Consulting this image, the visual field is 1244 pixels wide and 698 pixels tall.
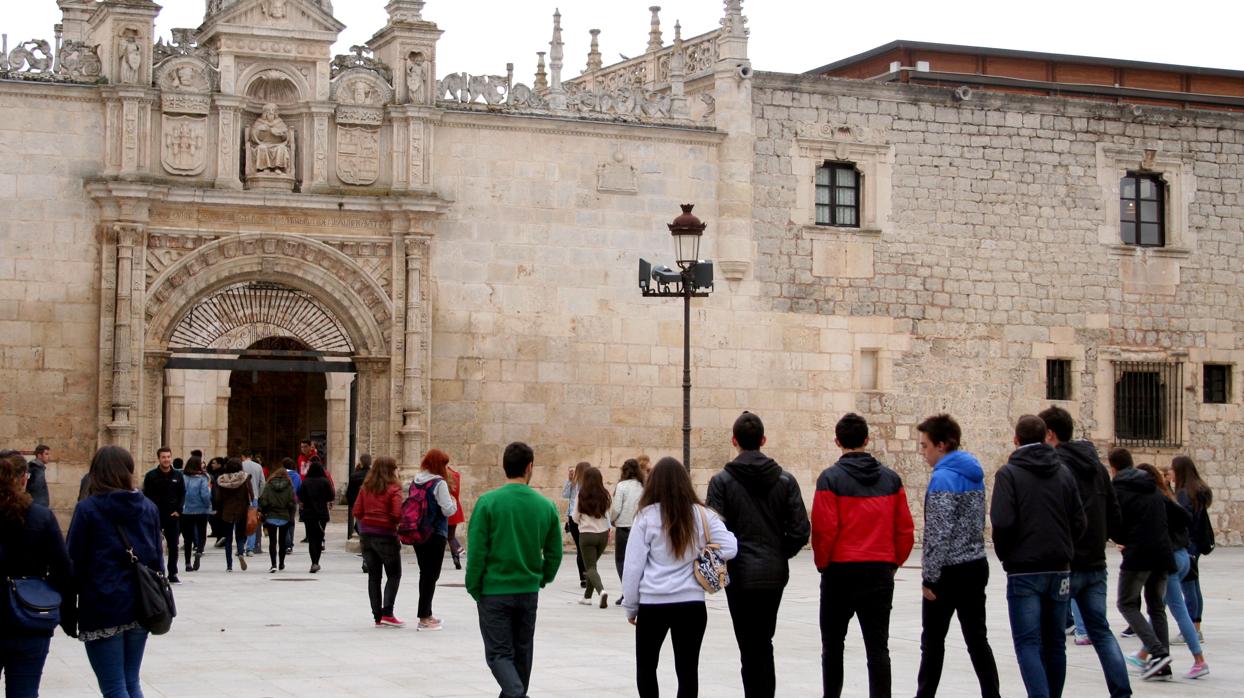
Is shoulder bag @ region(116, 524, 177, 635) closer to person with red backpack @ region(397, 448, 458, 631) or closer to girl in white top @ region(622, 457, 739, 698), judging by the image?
girl in white top @ region(622, 457, 739, 698)

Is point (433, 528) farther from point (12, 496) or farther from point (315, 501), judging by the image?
point (315, 501)

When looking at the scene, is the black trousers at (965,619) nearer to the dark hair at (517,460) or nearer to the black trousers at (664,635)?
the black trousers at (664,635)

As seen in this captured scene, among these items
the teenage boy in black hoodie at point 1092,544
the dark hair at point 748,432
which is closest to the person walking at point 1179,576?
the teenage boy in black hoodie at point 1092,544

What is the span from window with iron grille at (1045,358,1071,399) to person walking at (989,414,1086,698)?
16116 millimetres

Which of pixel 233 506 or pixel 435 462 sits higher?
pixel 435 462

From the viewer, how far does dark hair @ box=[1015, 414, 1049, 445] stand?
9.59 metres

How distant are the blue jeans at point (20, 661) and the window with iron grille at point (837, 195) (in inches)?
692

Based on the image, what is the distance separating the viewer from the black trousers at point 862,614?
923 cm

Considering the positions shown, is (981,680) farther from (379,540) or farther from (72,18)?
(72,18)

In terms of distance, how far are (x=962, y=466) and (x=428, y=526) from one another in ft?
17.7

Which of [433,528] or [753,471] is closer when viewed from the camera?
[753,471]

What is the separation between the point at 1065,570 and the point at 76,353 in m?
14.0

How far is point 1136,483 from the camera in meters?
11.8

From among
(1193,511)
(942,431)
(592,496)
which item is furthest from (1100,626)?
(592,496)
